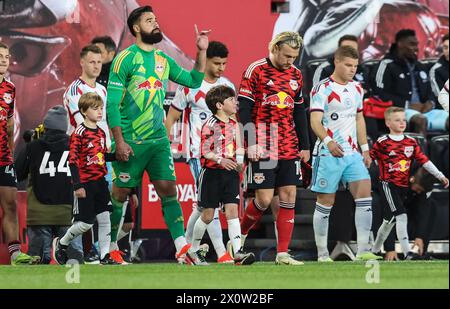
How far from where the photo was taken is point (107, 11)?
1584 cm

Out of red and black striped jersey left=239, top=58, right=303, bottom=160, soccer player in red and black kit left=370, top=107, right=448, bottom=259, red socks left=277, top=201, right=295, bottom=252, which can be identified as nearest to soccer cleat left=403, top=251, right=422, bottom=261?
soccer player in red and black kit left=370, top=107, right=448, bottom=259

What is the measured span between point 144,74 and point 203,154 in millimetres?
1076

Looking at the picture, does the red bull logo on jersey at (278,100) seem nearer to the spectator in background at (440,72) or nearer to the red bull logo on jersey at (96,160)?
the red bull logo on jersey at (96,160)

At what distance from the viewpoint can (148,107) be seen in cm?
1208

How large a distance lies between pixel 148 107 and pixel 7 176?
2.45 m

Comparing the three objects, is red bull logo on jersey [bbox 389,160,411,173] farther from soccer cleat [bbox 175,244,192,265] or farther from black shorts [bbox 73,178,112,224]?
black shorts [bbox 73,178,112,224]

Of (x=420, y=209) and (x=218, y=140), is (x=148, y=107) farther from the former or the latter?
(x=420, y=209)

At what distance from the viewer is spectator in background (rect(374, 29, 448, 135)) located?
1652 centimetres

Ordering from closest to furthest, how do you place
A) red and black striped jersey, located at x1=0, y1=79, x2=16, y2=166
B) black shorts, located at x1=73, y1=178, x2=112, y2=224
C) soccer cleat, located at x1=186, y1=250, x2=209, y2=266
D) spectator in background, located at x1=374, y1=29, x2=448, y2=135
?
soccer cleat, located at x1=186, y1=250, x2=209, y2=266
black shorts, located at x1=73, y1=178, x2=112, y2=224
red and black striped jersey, located at x1=0, y1=79, x2=16, y2=166
spectator in background, located at x1=374, y1=29, x2=448, y2=135

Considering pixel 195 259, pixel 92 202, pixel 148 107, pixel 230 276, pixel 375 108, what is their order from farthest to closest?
1. pixel 375 108
2. pixel 92 202
3. pixel 195 259
4. pixel 148 107
5. pixel 230 276

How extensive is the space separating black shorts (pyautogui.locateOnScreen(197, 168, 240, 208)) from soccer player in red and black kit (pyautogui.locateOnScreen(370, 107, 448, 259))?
8.77ft

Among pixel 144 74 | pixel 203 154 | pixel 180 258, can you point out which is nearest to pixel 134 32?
pixel 144 74

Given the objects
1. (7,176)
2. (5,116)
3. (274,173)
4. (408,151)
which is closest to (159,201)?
(7,176)
